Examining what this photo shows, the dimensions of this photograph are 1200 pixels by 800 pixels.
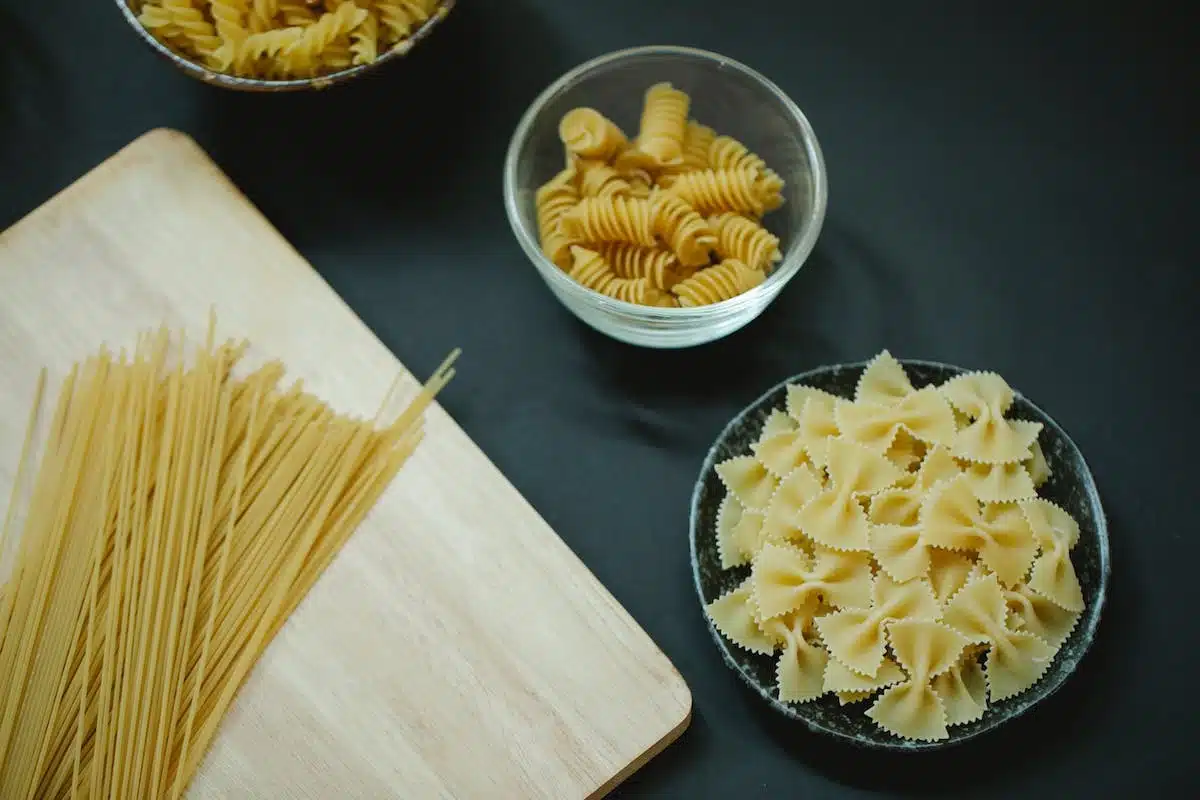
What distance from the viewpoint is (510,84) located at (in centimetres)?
154

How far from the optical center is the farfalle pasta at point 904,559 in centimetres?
122

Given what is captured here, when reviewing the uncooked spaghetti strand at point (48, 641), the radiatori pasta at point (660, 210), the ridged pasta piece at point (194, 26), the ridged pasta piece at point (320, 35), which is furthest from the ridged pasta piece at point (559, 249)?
the uncooked spaghetti strand at point (48, 641)

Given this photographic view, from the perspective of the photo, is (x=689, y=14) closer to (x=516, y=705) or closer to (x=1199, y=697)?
(x=516, y=705)

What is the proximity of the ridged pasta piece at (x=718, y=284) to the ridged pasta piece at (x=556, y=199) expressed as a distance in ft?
0.55

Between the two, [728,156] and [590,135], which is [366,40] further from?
[728,156]

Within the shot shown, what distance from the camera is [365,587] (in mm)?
1266

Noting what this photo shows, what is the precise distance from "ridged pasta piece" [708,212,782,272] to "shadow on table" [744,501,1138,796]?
0.48 m

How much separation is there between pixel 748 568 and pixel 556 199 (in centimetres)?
47

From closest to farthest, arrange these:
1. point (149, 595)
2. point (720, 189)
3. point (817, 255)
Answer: point (149, 595)
point (720, 189)
point (817, 255)

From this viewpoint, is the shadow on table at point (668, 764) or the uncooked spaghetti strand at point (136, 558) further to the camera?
the shadow on table at point (668, 764)

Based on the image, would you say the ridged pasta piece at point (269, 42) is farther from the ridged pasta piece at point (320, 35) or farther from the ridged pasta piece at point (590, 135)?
the ridged pasta piece at point (590, 135)

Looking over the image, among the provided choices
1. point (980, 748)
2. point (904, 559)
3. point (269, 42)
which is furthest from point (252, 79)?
point (980, 748)

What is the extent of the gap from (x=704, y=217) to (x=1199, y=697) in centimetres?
76

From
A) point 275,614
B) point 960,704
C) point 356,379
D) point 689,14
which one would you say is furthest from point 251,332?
point 960,704
